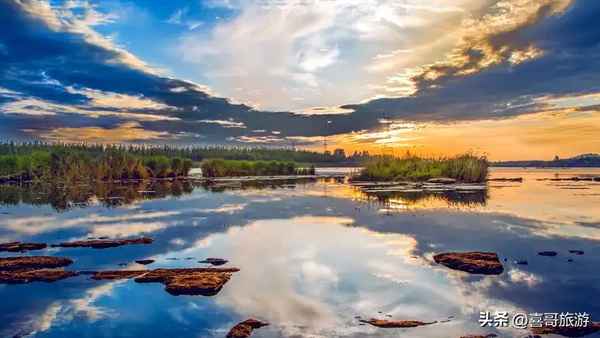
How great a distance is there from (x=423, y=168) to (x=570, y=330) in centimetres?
4111

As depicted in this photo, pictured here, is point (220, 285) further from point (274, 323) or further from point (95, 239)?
point (95, 239)

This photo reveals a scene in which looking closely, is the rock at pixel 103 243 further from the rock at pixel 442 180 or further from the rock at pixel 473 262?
the rock at pixel 442 180

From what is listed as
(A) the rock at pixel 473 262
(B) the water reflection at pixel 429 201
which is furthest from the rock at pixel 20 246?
(B) the water reflection at pixel 429 201

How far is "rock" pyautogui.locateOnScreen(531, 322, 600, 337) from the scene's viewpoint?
7051 millimetres

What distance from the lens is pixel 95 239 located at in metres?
15.4

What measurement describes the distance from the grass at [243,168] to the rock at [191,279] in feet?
173

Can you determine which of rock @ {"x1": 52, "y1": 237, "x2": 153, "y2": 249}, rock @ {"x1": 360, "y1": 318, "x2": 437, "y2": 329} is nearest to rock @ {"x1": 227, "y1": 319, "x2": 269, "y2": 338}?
rock @ {"x1": 360, "y1": 318, "x2": 437, "y2": 329}

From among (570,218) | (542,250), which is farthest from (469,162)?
(542,250)

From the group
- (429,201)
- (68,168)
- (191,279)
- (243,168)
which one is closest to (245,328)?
(191,279)

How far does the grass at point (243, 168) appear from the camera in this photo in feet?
207

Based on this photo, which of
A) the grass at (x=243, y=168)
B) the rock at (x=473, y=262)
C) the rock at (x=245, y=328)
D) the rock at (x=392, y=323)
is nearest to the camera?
the rock at (x=245, y=328)

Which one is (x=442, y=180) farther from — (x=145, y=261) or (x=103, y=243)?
(x=145, y=261)

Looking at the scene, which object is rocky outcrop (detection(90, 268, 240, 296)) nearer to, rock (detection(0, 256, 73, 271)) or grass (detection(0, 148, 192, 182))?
rock (detection(0, 256, 73, 271))

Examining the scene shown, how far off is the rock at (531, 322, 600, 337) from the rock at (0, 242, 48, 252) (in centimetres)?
1373
